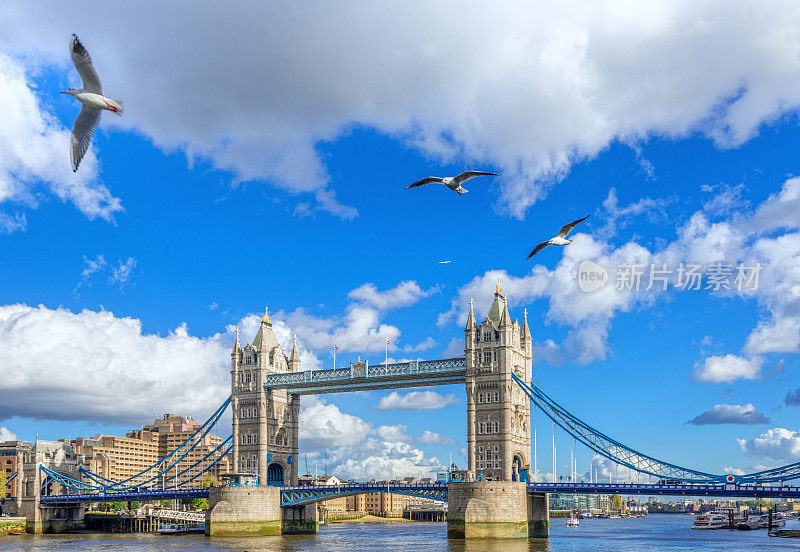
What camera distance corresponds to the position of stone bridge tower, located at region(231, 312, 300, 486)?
135750 millimetres

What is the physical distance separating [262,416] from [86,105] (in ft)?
374

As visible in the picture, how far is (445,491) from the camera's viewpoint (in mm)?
110625

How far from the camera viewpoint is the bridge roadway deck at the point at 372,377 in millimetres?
122625

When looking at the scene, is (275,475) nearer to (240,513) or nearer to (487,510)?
(240,513)

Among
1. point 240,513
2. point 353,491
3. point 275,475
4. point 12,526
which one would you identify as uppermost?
point 275,475

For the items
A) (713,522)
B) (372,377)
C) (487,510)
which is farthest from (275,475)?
(713,522)

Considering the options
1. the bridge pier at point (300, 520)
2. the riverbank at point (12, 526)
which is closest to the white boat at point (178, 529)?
the riverbank at point (12, 526)

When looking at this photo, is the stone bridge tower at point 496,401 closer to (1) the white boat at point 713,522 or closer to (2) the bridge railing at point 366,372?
(2) the bridge railing at point 366,372

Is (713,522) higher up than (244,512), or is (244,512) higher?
(244,512)

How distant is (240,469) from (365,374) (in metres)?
25.1

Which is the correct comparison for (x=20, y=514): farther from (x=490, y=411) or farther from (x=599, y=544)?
(x=599, y=544)

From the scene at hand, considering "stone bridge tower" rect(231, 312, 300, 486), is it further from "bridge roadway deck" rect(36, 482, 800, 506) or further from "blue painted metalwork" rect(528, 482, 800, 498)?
"blue painted metalwork" rect(528, 482, 800, 498)

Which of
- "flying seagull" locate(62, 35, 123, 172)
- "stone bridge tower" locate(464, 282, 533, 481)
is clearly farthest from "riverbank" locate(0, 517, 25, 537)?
"flying seagull" locate(62, 35, 123, 172)

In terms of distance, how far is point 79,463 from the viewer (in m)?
164
